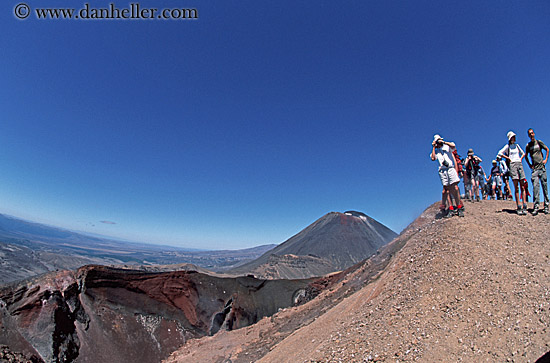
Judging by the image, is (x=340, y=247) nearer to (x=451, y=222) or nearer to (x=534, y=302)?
(x=451, y=222)

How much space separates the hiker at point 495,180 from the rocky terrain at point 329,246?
15.1 m

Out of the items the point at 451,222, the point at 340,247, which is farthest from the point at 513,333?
the point at 340,247

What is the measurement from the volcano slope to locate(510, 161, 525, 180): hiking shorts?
1294 mm

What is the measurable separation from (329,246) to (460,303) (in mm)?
30931

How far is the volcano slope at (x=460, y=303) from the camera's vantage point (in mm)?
2557

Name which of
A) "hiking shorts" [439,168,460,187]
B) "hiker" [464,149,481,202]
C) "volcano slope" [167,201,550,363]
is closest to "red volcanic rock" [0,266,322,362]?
"volcano slope" [167,201,550,363]

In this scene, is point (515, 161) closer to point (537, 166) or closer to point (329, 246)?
point (537, 166)

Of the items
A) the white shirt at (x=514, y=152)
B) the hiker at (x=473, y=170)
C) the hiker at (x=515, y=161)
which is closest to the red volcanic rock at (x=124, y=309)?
the hiker at (x=473, y=170)

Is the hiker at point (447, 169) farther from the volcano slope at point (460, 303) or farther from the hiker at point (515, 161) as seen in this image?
the hiker at point (515, 161)

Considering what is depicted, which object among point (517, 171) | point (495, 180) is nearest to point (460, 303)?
point (517, 171)

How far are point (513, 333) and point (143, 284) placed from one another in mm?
12398

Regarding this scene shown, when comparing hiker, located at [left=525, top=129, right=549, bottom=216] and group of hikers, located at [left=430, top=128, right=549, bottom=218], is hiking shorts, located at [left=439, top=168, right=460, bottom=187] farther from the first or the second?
hiker, located at [left=525, top=129, right=549, bottom=216]

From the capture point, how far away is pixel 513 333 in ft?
8.31

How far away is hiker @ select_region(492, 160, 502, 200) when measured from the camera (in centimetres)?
1027
